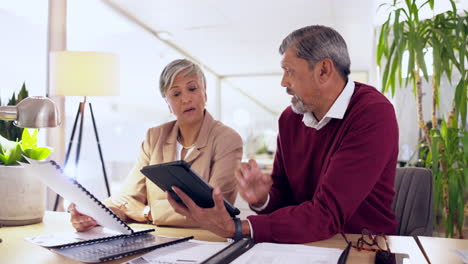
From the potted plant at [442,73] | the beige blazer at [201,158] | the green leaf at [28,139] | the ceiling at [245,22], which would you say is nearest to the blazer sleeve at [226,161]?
the beige blazer at [201,158]

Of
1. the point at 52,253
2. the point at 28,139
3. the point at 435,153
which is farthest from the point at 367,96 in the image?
the point at 435,153

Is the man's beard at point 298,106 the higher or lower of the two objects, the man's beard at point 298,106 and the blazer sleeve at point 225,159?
the higher

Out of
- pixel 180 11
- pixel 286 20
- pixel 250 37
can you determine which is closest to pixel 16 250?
pixel 180 11

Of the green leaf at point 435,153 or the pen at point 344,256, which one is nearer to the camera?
the pen at point 344,256

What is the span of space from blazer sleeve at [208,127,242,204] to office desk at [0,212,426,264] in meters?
0.33

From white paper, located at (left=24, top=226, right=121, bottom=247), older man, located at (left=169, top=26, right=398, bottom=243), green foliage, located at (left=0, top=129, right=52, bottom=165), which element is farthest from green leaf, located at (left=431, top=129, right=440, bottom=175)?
green foliage, located at (left=0, top=129, right=52, bottom=165)

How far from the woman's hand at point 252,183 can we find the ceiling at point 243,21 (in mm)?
3575

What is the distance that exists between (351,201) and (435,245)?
0.25 m

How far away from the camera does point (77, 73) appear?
2.88 m

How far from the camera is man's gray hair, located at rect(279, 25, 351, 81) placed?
4.89ft

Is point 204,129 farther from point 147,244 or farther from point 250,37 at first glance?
point 250,37

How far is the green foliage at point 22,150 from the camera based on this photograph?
4.95ft

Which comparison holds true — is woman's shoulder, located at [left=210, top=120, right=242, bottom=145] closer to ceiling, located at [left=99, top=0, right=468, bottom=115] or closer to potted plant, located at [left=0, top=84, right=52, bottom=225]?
potted plant, located at [left=0, top=84, right=52, bottom=225]

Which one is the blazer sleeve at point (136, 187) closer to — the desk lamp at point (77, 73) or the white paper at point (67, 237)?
the white paper at point (67, 237)
